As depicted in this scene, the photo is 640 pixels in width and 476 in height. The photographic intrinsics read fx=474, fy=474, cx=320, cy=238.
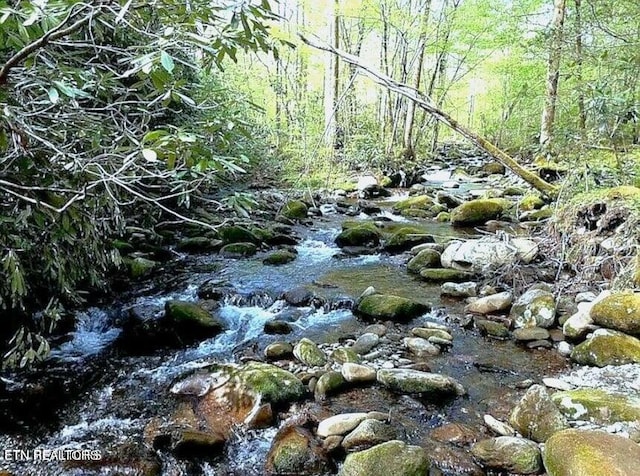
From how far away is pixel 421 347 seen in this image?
392 centimetres

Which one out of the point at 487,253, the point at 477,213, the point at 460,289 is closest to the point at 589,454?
the point at 460,289

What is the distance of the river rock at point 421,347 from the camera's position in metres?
3.88

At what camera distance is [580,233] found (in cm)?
498

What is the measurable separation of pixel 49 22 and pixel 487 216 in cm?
783

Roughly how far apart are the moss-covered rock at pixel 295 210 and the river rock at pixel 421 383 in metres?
5.79

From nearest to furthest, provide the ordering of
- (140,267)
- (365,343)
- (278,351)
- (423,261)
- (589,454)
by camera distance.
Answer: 1. (589,454)
2. (278,351)
3. (365,343)
4. (140,267)
5. (423,261)

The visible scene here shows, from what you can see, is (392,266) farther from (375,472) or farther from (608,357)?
(375,472)

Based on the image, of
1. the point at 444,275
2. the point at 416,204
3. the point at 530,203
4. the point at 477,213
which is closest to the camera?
the point at 444,275

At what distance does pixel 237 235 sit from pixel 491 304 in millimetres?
4001

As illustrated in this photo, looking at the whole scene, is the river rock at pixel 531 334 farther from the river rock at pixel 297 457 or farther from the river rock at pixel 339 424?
the river rock at pixel 297 457

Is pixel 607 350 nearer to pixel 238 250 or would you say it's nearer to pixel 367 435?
pixel 367 435

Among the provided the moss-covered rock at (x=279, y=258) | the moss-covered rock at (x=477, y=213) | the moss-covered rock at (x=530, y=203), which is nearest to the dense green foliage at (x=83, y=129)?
the moss-covered rock at (x=279, y=258)

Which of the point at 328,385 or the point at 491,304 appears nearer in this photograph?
A: the point at 328,385

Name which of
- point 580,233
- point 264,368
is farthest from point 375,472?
point 580,233
